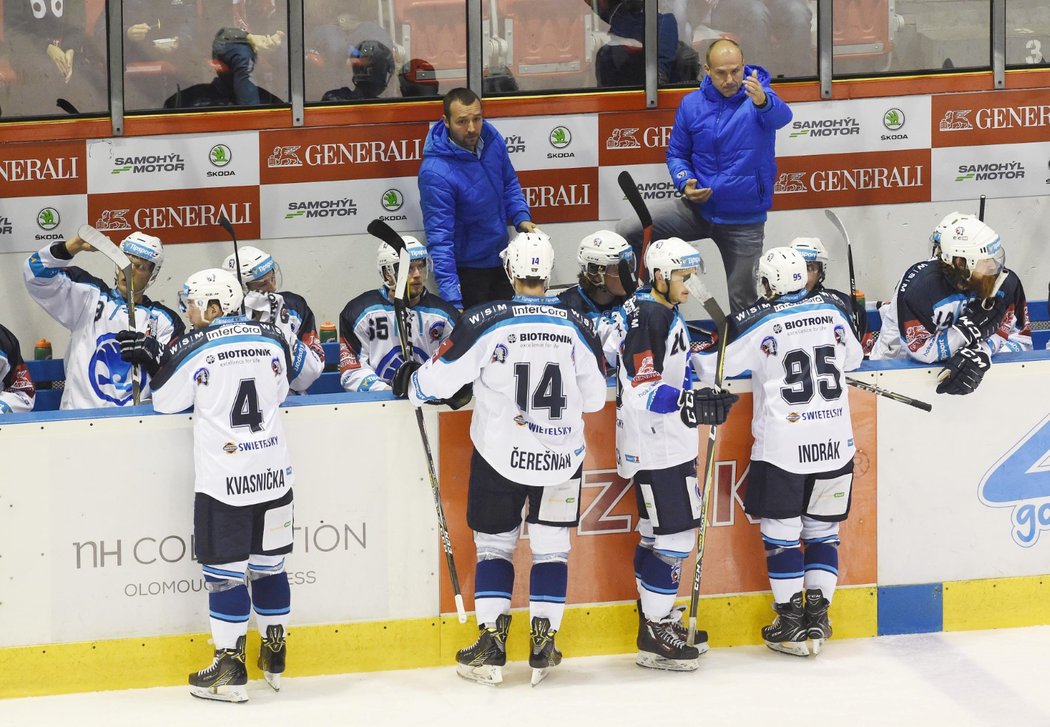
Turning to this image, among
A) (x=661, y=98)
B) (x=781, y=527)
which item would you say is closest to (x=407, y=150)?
(x=661, y=98)

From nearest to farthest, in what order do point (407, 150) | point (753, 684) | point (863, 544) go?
point (753, 684) < point (863, 544) < point (407, 150)

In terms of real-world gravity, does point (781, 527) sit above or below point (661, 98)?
below

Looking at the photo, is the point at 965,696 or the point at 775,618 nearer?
the point at 965,696

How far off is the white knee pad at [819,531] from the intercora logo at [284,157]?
10.1 feet

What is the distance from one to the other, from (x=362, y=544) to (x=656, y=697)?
3.77 ft

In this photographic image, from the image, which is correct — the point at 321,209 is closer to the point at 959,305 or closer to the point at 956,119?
Answer: the point at 959,305

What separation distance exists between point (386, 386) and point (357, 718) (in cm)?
140

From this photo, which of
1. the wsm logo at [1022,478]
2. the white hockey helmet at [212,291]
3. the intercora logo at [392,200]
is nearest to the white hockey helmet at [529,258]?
the white hockey helmet at [212,291]

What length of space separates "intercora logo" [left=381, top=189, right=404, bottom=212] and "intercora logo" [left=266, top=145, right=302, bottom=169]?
1.41ft

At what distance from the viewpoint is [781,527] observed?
566 cm

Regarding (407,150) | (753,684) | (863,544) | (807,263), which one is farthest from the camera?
(407,150)

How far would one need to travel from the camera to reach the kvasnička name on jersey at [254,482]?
17.0 feet

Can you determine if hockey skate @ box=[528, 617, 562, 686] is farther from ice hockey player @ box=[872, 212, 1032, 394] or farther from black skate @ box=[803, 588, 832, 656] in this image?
→ ice hockey player @ box=[872, 212, 1032, 394]

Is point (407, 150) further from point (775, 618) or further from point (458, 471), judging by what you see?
point (775, 618)
